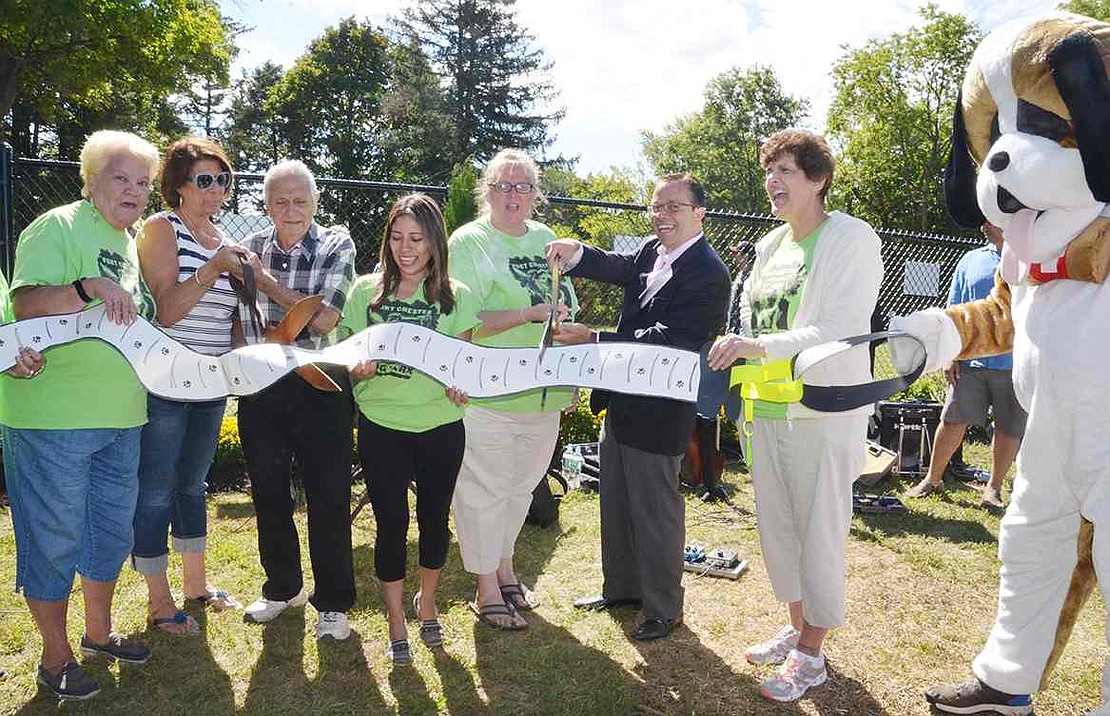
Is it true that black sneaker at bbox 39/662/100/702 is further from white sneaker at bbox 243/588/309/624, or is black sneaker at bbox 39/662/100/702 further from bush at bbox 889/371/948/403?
bush at bbox 889/371/948/403

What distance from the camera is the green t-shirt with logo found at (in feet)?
9.81

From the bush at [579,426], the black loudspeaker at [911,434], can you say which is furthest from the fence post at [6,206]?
the black loudspeaker at [911,434]

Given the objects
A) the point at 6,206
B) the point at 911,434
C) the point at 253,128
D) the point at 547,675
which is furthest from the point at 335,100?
the point at 547,675

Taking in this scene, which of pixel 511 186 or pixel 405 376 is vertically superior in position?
pixel 511 186

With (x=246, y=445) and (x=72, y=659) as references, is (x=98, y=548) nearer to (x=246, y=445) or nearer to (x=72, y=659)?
(x=72, y=659)

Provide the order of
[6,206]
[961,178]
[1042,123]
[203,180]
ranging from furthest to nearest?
[6,206], [203,180], [961,178], [1042,123]

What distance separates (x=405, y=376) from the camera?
3.17m

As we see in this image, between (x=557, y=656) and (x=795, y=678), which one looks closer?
(x=795, y=678)

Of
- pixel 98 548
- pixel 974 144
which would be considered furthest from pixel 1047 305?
pixel 98 548

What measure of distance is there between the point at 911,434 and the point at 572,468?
2.80m

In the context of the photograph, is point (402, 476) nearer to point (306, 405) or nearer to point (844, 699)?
point (306, 405)

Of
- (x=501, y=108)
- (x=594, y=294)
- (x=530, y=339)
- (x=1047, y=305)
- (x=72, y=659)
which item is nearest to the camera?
(x=1047, y=305)

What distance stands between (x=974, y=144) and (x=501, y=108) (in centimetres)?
3572

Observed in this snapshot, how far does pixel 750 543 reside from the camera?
502 cm
